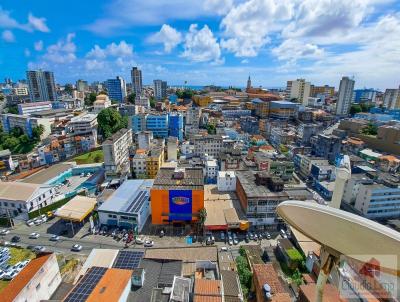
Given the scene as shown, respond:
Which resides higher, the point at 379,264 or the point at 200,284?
the point at 379,264

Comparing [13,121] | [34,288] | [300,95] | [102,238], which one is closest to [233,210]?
[102,238]

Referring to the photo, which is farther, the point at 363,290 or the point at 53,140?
the point at 53,140

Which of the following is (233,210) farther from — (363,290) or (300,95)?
(300,95)

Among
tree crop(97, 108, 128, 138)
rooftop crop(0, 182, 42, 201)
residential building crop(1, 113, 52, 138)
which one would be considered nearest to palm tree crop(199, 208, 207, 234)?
rooftop crop(0, 182, 42, 201)

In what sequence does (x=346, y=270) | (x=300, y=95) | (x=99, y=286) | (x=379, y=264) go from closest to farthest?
(x=379, y=264) → (x=99, y=286) → (x=346, y=270) → (x=300, y=95)

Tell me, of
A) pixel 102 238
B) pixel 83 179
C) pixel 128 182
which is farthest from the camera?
pixel 83 179

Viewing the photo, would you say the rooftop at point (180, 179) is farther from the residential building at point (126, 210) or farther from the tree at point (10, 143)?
the tree at point (10, 143)
